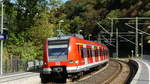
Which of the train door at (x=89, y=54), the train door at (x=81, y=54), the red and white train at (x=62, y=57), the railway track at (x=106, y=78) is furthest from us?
the train door at (x=89, y=54)

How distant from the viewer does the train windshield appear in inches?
772

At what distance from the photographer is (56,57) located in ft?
64.4

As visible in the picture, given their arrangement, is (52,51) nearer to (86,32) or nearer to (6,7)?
(6,7)

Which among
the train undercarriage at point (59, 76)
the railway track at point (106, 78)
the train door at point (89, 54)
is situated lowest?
the railway track at point (106, 78)

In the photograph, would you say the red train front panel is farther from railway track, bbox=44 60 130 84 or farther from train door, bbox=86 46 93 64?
train door, bbox=86 46 93 64

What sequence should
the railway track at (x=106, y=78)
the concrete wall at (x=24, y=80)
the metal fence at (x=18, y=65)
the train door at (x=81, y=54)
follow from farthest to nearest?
the metal fence at (x=18, y=65), the train door at (x=81, y=54), the railway track at (x=106, y=78), the concrete wall at (x=24, y=80)

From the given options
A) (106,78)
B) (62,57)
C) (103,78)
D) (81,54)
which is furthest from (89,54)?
(62,57)

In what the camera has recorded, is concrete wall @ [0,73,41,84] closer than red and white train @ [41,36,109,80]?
Yes

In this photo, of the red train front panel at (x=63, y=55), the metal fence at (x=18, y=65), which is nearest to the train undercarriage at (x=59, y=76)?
the red train front panel at (x=63, y=55)

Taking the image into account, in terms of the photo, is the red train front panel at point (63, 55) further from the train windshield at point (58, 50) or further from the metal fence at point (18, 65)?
the metal fence at point (18, 65)

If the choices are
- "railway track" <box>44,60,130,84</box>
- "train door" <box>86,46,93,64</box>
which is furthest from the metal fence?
"train door" <box>86,46,93,64</box>

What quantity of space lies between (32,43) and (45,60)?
1960 centimetres

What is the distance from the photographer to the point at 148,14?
6781cm

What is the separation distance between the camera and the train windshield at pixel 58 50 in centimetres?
1960
